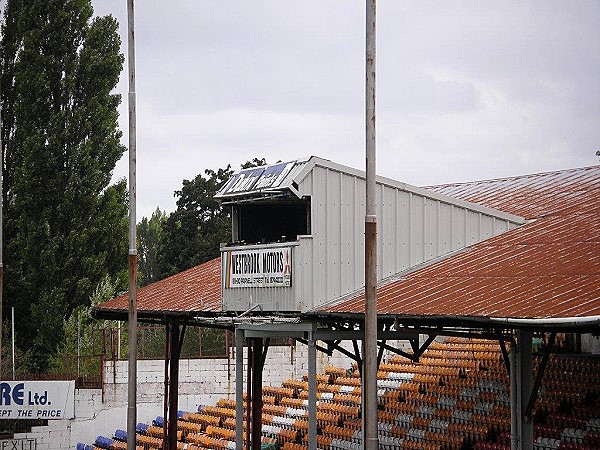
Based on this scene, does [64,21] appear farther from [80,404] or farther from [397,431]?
[397,431]

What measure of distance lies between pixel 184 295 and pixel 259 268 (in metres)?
6.99

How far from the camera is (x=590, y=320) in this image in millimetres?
13984

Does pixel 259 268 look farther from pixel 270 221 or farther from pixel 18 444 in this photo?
pixel 18 444

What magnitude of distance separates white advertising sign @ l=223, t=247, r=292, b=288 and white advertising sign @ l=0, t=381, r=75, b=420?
13959 millimetres

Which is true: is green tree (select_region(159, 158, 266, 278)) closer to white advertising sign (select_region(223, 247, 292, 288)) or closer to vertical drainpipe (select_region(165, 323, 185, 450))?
vertical drainpipe (select_region(165, 323, 185, 450))

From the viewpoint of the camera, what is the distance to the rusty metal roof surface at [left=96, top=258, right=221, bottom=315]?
27.0 m

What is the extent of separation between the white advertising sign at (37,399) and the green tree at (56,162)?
33.9 feet

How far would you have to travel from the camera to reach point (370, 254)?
51.9 feet

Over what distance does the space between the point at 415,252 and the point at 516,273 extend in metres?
3.36

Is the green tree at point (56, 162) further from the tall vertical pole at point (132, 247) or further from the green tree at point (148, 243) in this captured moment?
the green tree at point (148, 243)

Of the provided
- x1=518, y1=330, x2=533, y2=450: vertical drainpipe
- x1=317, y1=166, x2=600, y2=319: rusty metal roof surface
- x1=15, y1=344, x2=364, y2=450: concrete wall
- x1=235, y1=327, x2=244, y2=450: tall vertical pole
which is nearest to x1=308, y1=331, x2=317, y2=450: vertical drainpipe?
x1=317, y1=166, x2=600, y2=319: rusty metal roof surface

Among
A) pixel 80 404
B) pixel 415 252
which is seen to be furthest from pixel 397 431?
pixel 80 404

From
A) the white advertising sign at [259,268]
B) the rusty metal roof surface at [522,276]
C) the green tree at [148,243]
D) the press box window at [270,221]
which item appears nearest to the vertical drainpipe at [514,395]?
the rusty metal roof surface at [522,276]

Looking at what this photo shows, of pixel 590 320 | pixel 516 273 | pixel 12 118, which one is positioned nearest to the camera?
pixel 590 320
